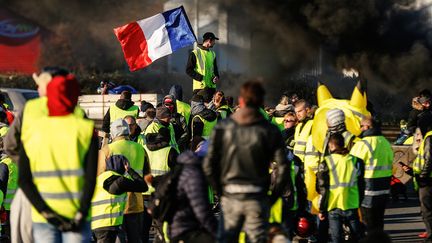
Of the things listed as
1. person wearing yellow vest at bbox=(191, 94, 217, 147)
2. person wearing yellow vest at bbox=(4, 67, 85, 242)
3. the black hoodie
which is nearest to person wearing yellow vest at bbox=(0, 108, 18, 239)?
the black hoodie

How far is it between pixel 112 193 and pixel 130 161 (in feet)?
1.47

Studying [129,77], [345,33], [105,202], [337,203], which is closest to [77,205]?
[105,202]

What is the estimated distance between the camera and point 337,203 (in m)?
10.4

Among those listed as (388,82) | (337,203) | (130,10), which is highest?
(130,10)

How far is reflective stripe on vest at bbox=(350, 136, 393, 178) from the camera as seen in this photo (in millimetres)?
10820

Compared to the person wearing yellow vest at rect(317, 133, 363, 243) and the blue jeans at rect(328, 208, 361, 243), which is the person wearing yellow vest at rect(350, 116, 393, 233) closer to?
the blue jeans at rect(328, 208, 361, 243)

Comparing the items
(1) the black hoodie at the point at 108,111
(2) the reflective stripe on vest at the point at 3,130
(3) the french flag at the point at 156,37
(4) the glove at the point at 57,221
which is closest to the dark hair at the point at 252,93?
(4) the glove at the point at 57,221

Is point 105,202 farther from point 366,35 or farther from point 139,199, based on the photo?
point 366,35

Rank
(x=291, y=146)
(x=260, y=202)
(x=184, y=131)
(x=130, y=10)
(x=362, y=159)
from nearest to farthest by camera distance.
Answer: (x=260, y=202)
(x=362, y=159)
(x=291, y=146)
(x=184, y=131)
(x=130, y=10)

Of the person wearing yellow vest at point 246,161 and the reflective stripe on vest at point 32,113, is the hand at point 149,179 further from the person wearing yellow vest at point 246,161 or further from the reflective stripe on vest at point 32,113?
the reflective stripe on vest at point 32,113

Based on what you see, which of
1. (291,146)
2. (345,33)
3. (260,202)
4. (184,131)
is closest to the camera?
(260,202)

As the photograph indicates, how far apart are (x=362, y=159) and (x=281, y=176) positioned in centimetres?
297

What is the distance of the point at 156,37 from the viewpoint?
1594 centimetres

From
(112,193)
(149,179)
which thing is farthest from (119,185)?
(149,179)
